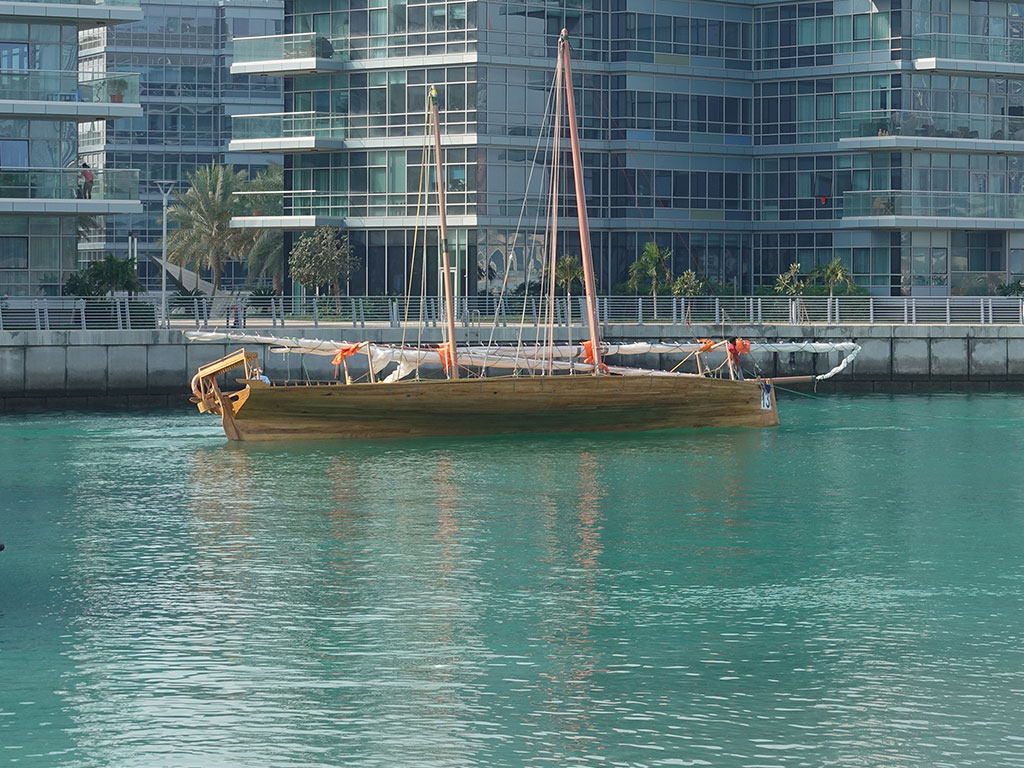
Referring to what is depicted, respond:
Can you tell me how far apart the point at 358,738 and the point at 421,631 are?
5047mm

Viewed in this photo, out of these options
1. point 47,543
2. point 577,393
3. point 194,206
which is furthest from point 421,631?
point 194,206

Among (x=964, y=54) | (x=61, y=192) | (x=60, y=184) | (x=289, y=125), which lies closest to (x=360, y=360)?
(x=61, y=192)

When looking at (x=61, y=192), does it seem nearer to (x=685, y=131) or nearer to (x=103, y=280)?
(x=103, y=280)

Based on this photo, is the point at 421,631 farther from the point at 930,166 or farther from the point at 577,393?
the point at 930,166

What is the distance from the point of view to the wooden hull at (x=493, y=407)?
50000mm

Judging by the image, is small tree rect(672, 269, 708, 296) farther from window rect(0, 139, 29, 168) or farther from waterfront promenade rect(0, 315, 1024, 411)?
window rect(0, 139, 29, 168)

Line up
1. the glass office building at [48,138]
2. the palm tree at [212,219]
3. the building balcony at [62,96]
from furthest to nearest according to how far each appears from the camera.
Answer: the palm tree at [212,219] → the building balcony at [62,96] → the glass office building at [48,138]

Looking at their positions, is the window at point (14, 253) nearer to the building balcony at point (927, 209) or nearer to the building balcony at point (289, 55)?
the building balcony at point (289, 55)

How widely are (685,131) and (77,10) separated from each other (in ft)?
98.8

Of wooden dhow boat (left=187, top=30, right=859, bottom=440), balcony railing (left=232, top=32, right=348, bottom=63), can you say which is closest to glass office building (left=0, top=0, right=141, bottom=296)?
wooden dhow boat (left=187, top=30, right=859, bottom=440)

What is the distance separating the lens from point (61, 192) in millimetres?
66250

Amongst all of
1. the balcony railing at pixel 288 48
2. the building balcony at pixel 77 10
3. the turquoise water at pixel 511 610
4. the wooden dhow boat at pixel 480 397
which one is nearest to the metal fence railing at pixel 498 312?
the wooden dhow boat at pixel 480 397

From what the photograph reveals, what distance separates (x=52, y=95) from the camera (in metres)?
67.2

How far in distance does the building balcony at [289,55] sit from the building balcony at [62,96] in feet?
46.1
